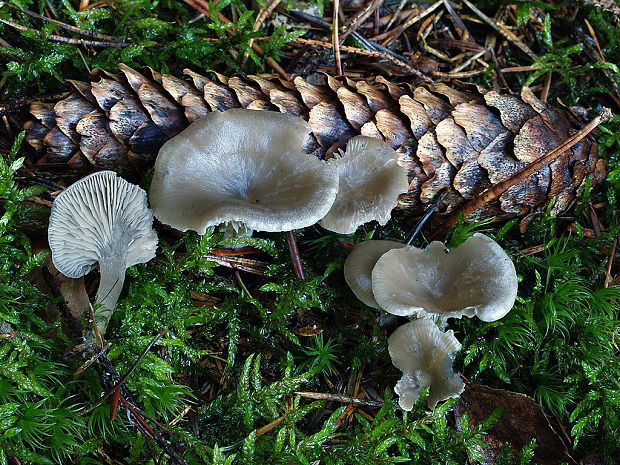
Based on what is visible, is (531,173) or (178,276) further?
(531,173)

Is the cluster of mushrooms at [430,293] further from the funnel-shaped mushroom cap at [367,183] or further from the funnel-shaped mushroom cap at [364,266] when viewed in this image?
the funnel-shaped mushroom cap at [367,183]

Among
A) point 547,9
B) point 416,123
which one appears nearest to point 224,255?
point 416,123

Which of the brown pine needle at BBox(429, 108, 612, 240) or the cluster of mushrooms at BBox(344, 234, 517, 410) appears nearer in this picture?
the cluster of mushrooms at BBox(344, 234, 517, 410)

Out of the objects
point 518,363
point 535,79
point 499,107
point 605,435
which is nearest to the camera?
point 605,435

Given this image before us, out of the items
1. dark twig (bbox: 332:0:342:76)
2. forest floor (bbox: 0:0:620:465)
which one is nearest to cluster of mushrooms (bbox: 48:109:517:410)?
forest floor (bbox: 0:0:620:465)

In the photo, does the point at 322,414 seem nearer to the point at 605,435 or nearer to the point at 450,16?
the point at 605,435

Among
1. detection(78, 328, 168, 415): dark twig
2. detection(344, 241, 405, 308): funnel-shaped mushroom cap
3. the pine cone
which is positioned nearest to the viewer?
detection(78, 328, 168, 415): dark twig

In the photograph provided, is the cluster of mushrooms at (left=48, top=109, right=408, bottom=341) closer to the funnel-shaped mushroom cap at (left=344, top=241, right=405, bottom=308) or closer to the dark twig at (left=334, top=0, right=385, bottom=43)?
the funnel-shaped mushroom cap at (left=344, top=241, right=405, bottom=308)
